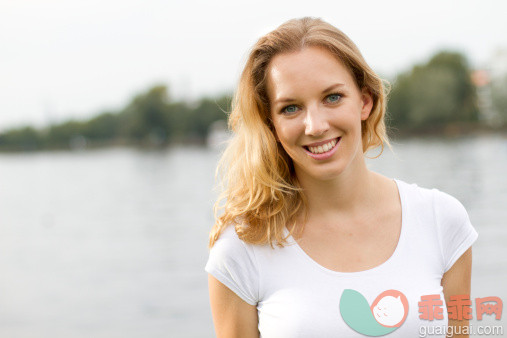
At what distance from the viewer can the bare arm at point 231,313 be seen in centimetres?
245

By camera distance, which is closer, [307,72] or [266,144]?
[307,72]

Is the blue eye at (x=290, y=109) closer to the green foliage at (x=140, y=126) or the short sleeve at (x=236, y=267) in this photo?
the short sleeve at (x=236, y=267)

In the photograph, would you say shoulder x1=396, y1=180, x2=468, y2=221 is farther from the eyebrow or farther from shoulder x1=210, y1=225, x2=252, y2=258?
shoulder x1=210, y1=225, x2=252, y2=258

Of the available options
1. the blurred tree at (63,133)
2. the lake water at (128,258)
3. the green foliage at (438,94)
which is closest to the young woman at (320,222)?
the lake water at (128,258)

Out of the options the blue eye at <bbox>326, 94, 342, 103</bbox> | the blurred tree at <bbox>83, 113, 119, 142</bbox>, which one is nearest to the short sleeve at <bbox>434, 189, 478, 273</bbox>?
the blue eye at <bbox>326, 94, 342, 103</bbox>

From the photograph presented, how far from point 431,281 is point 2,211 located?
34.9 meters

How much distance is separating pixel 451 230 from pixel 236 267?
0.86 m

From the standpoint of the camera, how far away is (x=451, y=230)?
99.8 inches

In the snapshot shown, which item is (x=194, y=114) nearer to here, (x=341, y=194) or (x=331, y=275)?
(x=341, y=194)

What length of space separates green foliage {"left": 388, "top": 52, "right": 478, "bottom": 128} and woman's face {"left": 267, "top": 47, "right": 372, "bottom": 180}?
263 feet

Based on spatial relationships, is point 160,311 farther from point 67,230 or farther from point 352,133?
point 67,230

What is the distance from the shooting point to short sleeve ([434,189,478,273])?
251 centimetres

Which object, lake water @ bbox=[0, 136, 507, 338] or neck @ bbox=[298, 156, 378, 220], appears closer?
neck @ bbox=[298, 156, 378, 220]

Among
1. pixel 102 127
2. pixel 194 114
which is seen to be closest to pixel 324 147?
pixel 194 114
